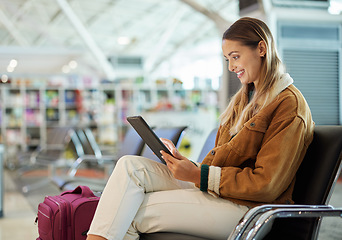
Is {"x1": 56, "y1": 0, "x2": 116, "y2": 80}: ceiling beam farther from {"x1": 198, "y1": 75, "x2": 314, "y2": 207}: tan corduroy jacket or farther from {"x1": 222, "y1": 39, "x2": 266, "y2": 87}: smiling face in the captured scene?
{"x1": 198, "y1": 75, "x2": 314, "y2": 207}: tan corduroy jacket

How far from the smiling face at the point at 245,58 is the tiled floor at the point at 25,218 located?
1678 mm

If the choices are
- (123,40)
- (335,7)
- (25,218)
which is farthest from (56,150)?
(123,40)

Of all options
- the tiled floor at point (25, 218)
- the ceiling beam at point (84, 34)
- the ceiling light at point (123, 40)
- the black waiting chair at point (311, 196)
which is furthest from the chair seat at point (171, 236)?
the ceiling light at point (123, 40)

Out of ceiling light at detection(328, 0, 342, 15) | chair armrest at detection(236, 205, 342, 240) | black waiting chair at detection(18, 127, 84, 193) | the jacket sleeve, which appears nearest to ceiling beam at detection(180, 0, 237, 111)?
ceiling light at detection(328, 0, 342, 15)

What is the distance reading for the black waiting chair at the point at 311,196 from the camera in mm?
1328

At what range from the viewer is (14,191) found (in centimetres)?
572

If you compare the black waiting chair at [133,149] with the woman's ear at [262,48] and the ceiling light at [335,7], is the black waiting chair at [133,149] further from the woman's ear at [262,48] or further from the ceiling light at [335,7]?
the ceiling light at [335,7]

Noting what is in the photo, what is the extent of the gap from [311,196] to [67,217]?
92 cm

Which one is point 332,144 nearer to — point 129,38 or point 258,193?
point 258,193

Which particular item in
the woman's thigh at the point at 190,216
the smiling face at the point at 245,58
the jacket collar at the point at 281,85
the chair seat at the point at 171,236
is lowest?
the chair seat at the point at 171,236

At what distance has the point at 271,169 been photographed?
4.53 feet

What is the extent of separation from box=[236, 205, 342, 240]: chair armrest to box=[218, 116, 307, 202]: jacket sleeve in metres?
0.11

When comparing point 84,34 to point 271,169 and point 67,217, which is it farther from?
point 271,169

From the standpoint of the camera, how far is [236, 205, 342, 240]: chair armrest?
1246mm
